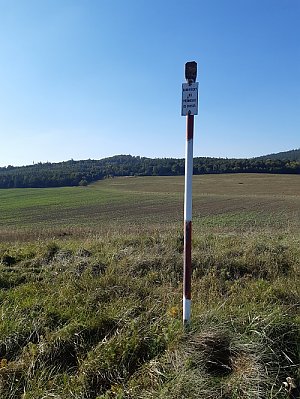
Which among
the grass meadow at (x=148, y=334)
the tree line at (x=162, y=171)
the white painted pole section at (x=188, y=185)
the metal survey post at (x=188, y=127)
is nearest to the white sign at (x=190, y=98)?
the metal survey post at (x=188, y=127)

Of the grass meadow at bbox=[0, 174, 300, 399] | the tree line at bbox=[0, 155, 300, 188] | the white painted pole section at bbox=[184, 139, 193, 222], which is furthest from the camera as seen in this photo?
the tree line at bbox=[0, 155, 300, 188]

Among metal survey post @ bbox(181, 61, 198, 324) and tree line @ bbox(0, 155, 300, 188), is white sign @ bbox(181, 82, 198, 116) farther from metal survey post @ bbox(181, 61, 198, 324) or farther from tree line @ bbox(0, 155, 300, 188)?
tree line @ bbox(0, 155, 300, 188)

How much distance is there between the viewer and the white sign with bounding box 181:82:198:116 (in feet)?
11.3

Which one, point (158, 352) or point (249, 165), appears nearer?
point (158, 352)

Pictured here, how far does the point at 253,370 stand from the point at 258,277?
3.03 m

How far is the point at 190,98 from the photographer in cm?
346

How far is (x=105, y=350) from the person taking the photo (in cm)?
316

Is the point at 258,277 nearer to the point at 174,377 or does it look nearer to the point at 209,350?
the point at 209,350

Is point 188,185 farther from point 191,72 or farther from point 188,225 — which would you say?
point 191,72

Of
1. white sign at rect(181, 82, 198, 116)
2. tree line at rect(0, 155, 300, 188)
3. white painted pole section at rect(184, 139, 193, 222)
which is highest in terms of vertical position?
white sign at rect(181, 82, 198, 116)

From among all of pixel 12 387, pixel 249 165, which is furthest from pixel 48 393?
pixel 249 165

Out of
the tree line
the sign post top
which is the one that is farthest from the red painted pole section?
the tree line

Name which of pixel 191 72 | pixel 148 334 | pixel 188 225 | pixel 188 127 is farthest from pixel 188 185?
pixel 148 334

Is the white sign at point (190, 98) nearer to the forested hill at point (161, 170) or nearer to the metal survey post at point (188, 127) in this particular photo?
the metal survey post at point (188, 127)
